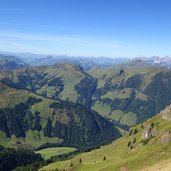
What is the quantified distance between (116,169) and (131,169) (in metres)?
10.3

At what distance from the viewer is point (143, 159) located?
538ft

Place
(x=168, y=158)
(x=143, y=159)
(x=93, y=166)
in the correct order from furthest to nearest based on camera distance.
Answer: (x=93, y=166)
(x=143, y=159)
(x=168, y=158)

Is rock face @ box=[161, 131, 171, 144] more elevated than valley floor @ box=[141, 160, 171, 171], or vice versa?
rock face @ box=[161, 131, 171, 144]

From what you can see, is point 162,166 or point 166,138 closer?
point 162,166

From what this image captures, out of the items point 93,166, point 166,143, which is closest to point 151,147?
point 166,143

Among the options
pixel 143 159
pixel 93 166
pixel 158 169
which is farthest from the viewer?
pixel 93 166

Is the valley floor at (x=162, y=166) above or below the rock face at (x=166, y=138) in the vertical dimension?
below

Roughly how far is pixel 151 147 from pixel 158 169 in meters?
44.6

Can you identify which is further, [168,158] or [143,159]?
[143,159]

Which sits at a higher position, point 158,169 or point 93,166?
point 158,169

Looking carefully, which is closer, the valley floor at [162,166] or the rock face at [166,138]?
the valley floor at [162,166]

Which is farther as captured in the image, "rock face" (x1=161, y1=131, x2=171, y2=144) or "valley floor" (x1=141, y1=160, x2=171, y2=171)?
"rock face" (x1=161, y1=131, x2=171, y2=144)

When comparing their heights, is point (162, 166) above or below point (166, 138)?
below

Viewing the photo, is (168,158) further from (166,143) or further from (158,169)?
(166,143)
